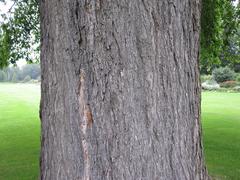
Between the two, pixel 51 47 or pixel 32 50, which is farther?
pixel 32 50

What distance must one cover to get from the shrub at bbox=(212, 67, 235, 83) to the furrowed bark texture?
41400 mm

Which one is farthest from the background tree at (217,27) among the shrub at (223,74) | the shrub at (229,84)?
the shrub at (223,74)

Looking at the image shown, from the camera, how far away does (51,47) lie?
7.87 feet

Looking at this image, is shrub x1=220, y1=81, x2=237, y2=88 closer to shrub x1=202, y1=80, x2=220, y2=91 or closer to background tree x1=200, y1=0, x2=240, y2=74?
shrub x1=202, y1=80, x2=220, y2=91

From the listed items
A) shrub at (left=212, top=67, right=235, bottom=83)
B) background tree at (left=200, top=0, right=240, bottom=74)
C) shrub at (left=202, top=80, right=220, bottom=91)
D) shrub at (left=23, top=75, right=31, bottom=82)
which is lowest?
shrub at (left=23, top=75, right=31, bottom=82)

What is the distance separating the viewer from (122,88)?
2229 millimetres

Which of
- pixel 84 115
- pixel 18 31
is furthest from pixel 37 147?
pixel 84 115

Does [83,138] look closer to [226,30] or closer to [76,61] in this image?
[76,61]

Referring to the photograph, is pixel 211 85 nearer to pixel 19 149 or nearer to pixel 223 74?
pixel 223 74

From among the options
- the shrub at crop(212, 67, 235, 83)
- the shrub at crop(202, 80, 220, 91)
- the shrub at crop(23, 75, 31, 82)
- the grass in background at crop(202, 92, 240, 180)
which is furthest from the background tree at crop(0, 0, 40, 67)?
the shrub at crop(23, 75, 31, 82)

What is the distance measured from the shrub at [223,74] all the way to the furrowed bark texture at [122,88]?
41400 mm

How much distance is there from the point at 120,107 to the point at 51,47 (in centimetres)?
62

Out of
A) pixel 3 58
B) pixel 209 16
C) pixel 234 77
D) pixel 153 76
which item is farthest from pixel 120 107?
pixel 234 77

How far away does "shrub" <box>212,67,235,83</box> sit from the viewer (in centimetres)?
4206
